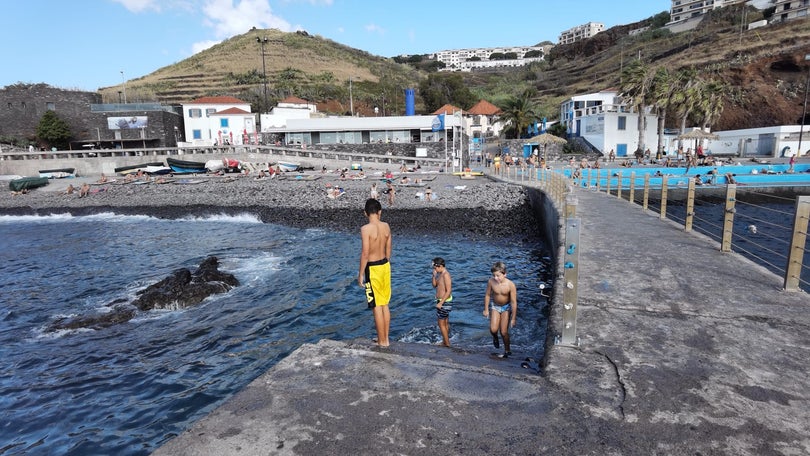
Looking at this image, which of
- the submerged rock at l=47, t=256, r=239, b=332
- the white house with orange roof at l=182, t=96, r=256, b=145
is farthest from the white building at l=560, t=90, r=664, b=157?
the submerged rock at l=47, t=256, r=239, b=332

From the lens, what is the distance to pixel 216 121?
5059 centimetres

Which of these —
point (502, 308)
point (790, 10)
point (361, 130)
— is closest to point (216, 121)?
point (361, 130)

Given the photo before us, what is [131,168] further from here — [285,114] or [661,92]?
[661,92]

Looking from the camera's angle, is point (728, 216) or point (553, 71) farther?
point (553, 71)

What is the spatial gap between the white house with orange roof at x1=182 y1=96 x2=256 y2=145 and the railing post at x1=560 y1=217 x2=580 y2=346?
1867 inches

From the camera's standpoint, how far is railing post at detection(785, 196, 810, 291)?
666 cm

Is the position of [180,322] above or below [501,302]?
below

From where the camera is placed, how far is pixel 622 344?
17.3 feet

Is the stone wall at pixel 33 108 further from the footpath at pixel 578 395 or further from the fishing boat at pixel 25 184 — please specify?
the footpath at pixel 578 395

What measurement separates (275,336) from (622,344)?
A: 6.88m

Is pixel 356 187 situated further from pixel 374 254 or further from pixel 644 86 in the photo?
pixel 644 86

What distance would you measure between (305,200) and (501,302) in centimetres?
2130

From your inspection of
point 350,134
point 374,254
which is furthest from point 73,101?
point 374,254

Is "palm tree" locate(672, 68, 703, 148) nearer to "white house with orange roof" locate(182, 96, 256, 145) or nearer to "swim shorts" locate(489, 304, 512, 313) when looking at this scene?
"white house with orange roof" locate(182, 96, 256, 145)
